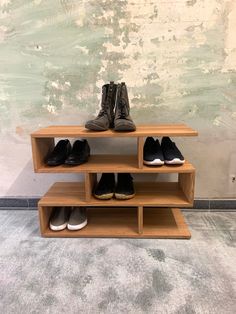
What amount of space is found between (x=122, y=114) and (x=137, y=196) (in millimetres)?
489

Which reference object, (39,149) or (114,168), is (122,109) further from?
(39,149)

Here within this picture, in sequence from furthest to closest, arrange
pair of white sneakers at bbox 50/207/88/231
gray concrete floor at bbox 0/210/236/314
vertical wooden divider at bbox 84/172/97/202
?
pair of white sneakers at bbox 50/207/88/231 < vertical wooden divider at bbox 84/172/97/202 < gray concrete floor at bbox 0/210/236/314

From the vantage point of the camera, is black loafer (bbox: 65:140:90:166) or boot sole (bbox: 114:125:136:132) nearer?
boot sole (bbox: 114:125:136:132)

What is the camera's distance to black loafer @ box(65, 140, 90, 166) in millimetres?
1377

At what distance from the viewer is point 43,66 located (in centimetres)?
163

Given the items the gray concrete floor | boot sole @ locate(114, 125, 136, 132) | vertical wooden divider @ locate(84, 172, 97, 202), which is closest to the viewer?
the gray concrete floor

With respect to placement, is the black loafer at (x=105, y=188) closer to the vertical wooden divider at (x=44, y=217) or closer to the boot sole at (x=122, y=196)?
the boot sole at (x=122, y=196)

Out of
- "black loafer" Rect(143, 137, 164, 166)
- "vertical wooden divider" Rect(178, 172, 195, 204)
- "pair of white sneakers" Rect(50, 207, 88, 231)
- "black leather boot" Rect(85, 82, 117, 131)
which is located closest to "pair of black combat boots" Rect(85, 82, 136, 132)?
"black leather boot" Rect(85, 82, 117, 131)

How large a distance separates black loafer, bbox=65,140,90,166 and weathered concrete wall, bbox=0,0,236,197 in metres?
0.26

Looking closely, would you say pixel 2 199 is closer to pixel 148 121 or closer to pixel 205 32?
pixel 148 121

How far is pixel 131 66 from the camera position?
160 centimetres

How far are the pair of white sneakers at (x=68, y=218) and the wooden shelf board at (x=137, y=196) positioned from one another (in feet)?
0.39

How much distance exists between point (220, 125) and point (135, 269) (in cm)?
107

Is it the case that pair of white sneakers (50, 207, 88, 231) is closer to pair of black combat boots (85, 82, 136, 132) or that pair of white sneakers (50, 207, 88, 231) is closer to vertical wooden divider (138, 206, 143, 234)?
vertical wooden divider (138, 206, 143, 234)
